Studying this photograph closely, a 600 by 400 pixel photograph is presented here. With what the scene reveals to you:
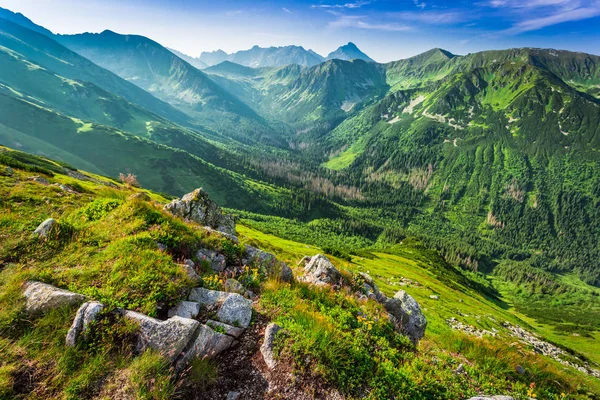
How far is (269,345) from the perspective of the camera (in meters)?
8.63

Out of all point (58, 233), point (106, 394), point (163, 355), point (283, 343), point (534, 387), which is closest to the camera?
point (106, 394)

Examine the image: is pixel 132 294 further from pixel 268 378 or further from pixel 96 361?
pixel 268 378

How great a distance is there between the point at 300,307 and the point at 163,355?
5248 millimetres

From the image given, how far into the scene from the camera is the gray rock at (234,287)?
1136 cm

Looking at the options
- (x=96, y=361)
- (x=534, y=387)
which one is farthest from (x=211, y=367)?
(x=534, y=387)

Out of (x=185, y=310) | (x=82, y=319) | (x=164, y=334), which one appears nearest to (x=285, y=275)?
(x=185, y=310)

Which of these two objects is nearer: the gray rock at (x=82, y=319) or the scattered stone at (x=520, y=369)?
the gray rock at (x=82, y=319)

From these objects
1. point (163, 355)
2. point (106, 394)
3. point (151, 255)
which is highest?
point (151, 255)

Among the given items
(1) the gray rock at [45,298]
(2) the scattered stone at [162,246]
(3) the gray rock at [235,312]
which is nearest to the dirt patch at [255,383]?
(3) the gray rock at [235,312]

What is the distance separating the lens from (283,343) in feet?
28.2

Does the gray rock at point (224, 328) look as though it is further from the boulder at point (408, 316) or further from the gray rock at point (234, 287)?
the boulder at point (408, 316)

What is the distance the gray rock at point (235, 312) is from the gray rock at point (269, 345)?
101 centimetres

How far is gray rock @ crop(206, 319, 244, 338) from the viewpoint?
8.87 metres

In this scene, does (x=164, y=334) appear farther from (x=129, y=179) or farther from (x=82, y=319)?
(x=129, y=179)
